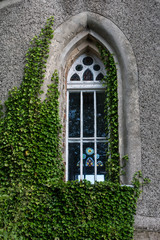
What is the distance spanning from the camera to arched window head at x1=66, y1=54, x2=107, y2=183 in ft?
17.6

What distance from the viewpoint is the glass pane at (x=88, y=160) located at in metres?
5.34

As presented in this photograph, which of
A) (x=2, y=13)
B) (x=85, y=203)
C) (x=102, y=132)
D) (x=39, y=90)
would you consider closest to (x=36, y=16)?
(x=2, y=13)

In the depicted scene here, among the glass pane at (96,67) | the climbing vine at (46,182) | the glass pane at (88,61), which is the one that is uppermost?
the glass pane at (88,61)

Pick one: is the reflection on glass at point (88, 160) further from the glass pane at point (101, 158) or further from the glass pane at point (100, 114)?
the glass pane at point (100, 114)

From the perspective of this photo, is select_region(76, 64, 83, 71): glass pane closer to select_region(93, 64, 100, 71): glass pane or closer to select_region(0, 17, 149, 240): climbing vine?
select_region(93, 64, 100, 71): glass pane

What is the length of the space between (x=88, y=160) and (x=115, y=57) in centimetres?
192

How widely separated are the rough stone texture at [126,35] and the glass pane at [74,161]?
1.16 m

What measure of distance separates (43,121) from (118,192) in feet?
5.52

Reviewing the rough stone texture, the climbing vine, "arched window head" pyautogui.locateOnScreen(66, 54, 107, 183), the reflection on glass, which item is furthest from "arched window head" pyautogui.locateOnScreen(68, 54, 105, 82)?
the reflection on glass

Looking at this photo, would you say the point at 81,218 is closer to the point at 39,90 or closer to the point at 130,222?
the point at 130,222

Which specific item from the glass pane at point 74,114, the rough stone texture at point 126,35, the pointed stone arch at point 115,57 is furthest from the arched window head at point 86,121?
the rough stone texture at point 126,35

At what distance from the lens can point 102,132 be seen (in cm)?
554

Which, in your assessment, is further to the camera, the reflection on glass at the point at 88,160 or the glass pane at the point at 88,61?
the glass pane at the point at 88,61

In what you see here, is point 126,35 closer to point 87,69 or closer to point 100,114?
point 87,69
